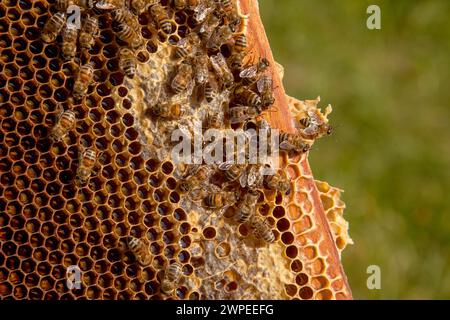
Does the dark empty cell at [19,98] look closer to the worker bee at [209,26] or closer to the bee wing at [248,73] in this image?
the worker bee at [209,26]

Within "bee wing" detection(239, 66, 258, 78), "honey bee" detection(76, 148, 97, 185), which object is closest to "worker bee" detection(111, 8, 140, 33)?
"bee wing" detection(239, 66, 258, 78)

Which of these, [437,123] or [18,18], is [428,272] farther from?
[18,18]

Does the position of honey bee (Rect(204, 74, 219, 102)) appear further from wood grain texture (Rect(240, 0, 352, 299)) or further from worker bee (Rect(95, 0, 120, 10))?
worker bee (Rect(95, 0, 120, 10))

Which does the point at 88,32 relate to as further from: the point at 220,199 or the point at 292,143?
the point at 292,143

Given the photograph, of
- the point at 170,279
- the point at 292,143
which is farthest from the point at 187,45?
the point at 170,279

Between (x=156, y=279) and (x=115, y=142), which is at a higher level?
(x=115, y=142)

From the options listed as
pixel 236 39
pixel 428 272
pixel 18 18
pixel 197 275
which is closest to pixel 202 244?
pixel 197 275

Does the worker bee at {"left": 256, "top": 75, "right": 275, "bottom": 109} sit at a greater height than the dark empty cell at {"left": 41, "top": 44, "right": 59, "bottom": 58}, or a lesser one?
greater
